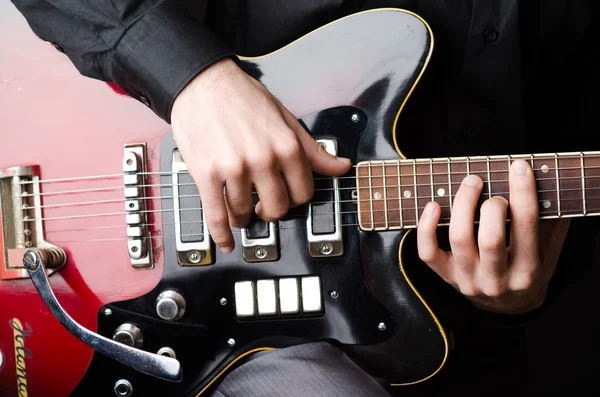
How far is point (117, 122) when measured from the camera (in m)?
0.87

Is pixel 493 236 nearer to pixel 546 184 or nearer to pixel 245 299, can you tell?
pixel 546 184

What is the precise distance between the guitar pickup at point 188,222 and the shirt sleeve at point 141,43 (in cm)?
12

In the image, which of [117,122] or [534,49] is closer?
[117,122]

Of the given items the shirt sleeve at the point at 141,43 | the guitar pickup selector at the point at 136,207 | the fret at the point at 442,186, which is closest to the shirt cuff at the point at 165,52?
the shirt sleeve at the point at 141,43

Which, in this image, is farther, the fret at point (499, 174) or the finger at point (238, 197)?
the fret at point (499, 174)

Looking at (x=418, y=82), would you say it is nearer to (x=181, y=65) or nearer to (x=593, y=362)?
(x=181, y=65)

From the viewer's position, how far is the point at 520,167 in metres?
0.75

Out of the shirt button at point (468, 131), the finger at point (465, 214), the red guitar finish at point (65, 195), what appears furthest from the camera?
the shirt button at point (468, 131)

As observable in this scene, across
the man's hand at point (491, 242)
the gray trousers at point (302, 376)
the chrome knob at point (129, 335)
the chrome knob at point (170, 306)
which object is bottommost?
the gray trousers at point (302, 376)

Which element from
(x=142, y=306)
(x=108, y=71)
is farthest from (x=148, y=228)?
(x=108, y=71)

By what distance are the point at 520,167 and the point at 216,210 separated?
0.42 meters

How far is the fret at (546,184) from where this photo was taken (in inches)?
30.1

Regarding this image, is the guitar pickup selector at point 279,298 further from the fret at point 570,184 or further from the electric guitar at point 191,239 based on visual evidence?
the fret at point 570,184

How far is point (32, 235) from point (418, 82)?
0.66m
